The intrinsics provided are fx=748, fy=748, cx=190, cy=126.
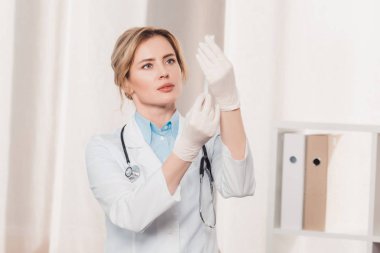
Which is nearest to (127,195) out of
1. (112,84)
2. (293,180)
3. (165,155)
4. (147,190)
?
(147,190)

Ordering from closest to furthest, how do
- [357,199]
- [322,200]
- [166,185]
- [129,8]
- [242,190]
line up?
[166,185] < [242,190] < [322,200] < [357,199] < [129,8]

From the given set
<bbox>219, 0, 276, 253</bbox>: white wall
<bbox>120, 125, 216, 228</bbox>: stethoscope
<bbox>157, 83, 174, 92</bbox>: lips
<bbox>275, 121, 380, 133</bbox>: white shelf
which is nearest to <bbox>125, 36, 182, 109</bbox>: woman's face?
<bbox>157, 83, 174, 92</bbox>: lips

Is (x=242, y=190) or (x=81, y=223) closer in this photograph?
(x=242, y=190)

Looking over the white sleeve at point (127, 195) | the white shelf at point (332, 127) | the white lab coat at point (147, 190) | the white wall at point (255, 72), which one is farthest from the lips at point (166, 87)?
the white wall at point (255, 72)

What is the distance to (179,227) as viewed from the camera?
184 centimetres

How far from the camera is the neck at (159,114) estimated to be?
191 cm

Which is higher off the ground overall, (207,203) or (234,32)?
(234,32)

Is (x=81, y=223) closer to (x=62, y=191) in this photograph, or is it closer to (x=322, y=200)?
(x=62, y=191)

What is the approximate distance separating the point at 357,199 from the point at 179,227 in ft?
4.95

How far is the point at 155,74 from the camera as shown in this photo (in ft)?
6.16

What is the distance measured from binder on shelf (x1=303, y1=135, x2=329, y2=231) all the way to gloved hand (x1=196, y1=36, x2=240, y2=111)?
0.72 meters

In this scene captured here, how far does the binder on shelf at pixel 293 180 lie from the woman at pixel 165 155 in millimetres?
490

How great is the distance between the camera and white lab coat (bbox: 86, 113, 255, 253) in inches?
69.1

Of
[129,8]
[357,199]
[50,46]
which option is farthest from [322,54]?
[50,46]
